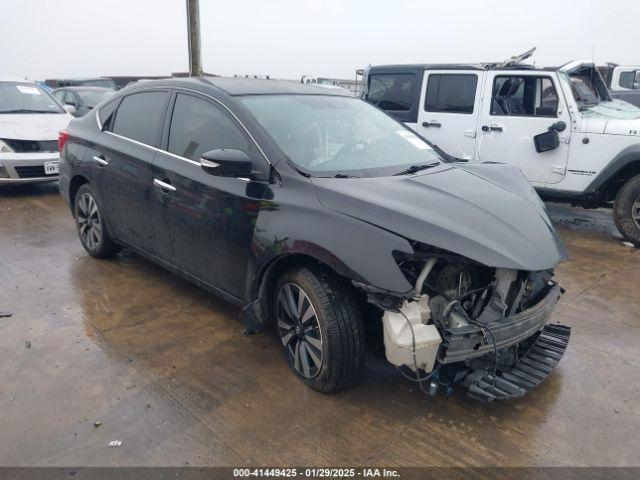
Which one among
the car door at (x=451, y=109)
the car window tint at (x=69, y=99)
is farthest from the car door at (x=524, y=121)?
the car window tint at (x=69, y=99)

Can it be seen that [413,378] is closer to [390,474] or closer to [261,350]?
[390,474]

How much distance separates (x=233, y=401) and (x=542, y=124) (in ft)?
16.5

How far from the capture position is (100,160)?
4.38 m

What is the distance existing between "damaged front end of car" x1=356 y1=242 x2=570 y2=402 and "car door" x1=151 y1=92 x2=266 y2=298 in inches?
41.1

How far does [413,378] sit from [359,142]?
5.15 feet

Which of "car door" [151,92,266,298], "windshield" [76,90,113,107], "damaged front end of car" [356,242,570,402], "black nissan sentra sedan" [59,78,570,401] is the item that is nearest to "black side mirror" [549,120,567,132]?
"black nissan sentra sedan" [59,78,570,401]

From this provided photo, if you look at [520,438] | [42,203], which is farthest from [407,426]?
[42,203]

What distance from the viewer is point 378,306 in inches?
100

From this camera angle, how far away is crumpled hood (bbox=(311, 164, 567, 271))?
2504 mm

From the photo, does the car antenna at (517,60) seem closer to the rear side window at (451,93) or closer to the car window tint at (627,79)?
the rear side window at (451,93)

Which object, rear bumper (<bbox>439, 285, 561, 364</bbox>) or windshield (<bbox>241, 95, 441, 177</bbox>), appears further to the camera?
windshield (<bbox>241, 95, 441, 177</bbox>)

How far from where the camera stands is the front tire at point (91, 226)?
464cm

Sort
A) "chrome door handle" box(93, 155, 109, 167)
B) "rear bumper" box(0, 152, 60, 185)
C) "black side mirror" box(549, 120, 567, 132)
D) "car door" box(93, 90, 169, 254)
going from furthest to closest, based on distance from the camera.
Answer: "rear bumper" box(0, 152, 60, 185)
"black side mirror" box(549, 120, 567, 132)
"chrome door handle" box(93, 155, 109, 167)
"car door" box(93, 90, 169, 254)

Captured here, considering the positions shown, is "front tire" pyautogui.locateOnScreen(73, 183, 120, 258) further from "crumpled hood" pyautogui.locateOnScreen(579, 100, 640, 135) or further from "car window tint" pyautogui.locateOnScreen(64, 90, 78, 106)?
"car window tint" pyautogui.locateOnScreen(64, 90, 78, 106)
